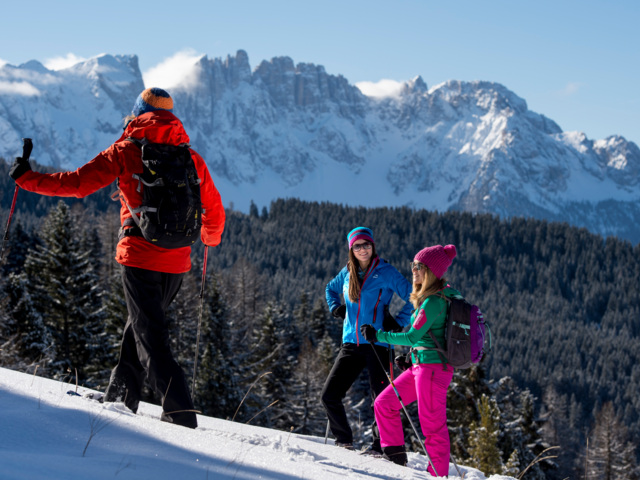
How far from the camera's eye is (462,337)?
4496 mm

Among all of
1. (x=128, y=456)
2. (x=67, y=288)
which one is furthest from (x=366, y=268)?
(x=67, y=288)

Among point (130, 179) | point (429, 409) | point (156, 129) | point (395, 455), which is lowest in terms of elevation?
point (395, 455)

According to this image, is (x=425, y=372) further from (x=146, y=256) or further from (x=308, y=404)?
(x=308, y=404)

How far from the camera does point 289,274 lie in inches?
4651

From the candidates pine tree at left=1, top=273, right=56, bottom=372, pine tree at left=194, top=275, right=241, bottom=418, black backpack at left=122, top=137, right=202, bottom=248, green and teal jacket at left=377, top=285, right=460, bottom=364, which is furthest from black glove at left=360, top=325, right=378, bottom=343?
pine tree at left=194, top=275, right=241, bottom=418

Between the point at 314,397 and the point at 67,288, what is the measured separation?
11.7 metres

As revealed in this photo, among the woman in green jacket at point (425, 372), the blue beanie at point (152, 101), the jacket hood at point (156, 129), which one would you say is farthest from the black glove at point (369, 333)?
the blue beanie at point (152, 101)

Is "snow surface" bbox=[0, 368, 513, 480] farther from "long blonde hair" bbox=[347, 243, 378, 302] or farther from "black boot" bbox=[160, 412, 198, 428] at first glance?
"long blonde hair" bbox=[347, 243, 378, 302]

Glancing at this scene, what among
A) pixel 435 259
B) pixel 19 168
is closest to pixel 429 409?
pixel 435 259

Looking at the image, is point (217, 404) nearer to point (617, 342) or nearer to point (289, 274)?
point (289, 274)

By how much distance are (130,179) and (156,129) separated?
41cm

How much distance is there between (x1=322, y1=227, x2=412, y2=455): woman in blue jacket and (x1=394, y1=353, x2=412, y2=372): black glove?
0.21 metres

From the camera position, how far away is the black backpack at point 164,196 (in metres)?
4.02

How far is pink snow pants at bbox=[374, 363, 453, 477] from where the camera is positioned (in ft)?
14.8
